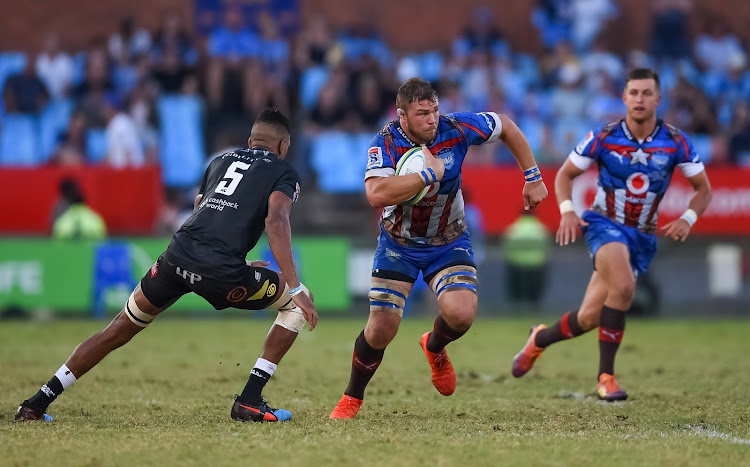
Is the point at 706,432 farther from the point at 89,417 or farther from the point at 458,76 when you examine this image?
the point at 458,76

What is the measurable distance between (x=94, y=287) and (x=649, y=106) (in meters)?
10.7

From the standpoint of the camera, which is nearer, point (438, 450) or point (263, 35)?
point (438, 450)

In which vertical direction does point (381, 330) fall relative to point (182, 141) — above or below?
below

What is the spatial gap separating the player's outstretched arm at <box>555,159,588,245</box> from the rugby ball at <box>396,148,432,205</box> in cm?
190

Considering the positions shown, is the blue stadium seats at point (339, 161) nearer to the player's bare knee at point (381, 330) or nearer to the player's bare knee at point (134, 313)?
the player's bare knee at point (381, 330)

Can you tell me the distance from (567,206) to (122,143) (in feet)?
38.2

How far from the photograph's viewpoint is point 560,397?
884 cm

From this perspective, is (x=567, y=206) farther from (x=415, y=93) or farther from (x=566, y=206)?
(x=415, y=93)

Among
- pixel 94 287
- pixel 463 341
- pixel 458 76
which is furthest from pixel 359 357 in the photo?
pixel 458 76

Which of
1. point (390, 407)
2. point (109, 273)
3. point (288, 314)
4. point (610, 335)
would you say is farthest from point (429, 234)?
point (109, 273)

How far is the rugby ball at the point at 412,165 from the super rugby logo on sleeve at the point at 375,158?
13cm

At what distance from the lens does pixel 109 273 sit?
16.9 meters

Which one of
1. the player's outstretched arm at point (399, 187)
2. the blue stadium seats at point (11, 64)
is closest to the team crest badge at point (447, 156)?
the player's outstretched arm at point (399, 187)

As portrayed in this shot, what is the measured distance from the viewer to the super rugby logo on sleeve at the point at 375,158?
23.8 feet
